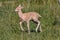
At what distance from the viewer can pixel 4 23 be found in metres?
8.91

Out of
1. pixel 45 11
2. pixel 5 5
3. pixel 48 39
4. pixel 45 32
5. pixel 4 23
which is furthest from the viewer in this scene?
pixel 5 5

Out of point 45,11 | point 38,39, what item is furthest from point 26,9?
point 38,39

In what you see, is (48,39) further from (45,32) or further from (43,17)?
(43,17)

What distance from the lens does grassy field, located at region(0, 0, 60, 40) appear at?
23.8ft

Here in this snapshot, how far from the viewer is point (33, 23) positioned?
8.67 m

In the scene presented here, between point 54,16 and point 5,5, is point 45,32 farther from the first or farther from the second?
point 5,5

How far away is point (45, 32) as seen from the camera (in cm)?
761

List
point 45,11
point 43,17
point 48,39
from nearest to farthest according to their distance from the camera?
point 48,39
point 43,17
point 45,11

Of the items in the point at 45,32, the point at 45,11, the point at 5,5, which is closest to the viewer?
the point at 45,32

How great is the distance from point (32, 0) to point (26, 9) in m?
1.91

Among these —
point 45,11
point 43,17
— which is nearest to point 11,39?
point 43,17

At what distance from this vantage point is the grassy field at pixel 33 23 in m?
7.25

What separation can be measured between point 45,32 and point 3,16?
2.73 m

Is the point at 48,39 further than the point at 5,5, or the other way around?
the point at 5,5
